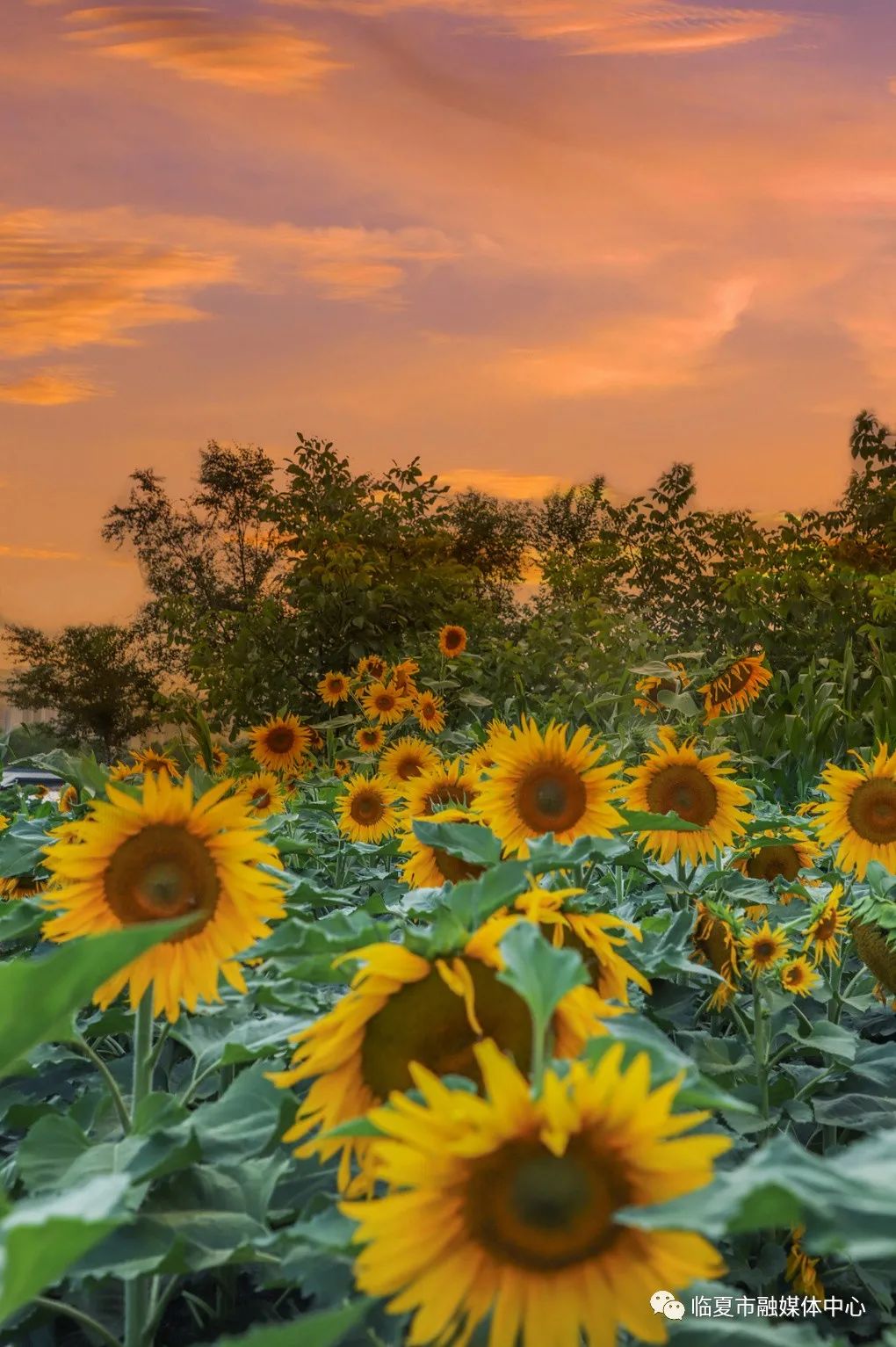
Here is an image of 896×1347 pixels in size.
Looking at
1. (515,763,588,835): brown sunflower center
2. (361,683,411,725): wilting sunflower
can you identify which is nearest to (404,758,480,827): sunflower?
(515,763,588,835): brown sunflower center

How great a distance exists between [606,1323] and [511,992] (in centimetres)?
24

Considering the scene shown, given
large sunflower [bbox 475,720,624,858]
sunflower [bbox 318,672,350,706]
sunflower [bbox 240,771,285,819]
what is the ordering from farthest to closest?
sunflower [bbox 318,672,350,706]
sunflower [bbox 240,771,285,819]
large sunflower [bbox 475,720,624,858]

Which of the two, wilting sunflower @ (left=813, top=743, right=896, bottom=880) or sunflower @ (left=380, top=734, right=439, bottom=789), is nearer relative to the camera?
wilting sunflower @ (left=813, top=743, right=896, bottom=880)

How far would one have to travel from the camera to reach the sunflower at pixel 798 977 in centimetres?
187

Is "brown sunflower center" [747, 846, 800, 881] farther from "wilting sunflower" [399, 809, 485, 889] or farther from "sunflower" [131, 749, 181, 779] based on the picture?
"sunflower" [131, 749, 181, 779]

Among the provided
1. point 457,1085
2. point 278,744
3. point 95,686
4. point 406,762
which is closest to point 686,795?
point 457,1085

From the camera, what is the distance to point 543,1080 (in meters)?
0.65

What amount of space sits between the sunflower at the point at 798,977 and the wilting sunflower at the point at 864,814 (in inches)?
15.2

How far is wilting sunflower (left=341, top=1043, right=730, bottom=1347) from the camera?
0.63m

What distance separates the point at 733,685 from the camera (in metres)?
4.38

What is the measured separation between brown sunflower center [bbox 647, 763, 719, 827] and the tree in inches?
1055

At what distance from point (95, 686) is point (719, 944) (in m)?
28.7

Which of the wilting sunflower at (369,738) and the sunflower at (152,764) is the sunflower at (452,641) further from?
the sunflower at (152,764)

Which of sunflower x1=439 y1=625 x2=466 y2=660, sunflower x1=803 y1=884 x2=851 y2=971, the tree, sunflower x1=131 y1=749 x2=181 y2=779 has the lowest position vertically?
the tree
